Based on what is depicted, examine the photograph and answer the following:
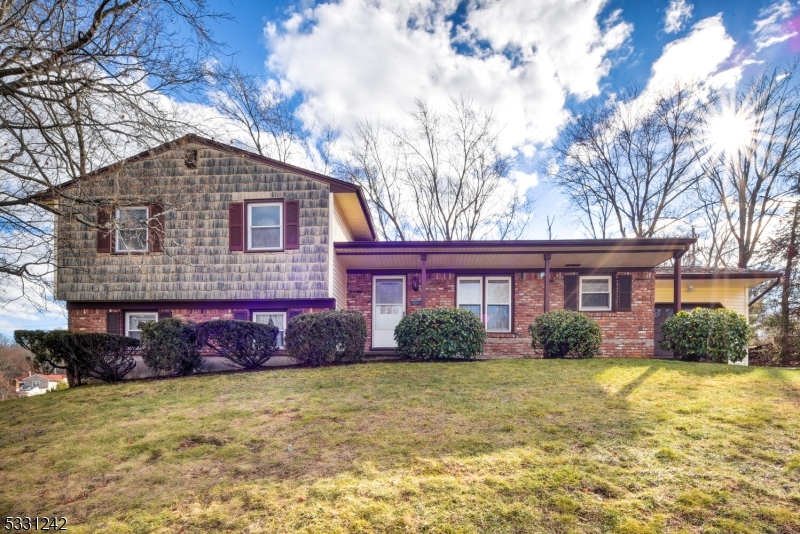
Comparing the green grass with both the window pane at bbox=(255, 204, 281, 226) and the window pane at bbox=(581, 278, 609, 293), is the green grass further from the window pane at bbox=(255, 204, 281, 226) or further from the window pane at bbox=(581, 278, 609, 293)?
the window pane at bbox=(581, 278, 609, 293)

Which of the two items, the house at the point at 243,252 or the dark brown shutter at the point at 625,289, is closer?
the house at the point at 243,252

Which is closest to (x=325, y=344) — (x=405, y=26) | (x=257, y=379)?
(x=257, y=379)

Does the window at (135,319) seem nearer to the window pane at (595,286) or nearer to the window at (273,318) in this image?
the window at (273,318)

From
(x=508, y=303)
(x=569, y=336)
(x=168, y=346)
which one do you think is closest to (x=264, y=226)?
(x=168, y=346)

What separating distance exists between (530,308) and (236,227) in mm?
8561

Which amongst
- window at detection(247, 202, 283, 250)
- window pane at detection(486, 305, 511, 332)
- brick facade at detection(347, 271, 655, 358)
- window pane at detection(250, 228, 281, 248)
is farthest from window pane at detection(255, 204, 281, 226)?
window pane at detection(486, 305, 511, 332)

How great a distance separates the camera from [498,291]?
40.8ft

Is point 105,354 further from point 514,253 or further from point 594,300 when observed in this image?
point 594,300

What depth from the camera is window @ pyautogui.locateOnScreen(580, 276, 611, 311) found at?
12.3m

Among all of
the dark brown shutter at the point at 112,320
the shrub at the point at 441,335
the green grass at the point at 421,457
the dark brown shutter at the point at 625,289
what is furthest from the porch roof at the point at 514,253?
the dark brown shutter at the point at 112,320

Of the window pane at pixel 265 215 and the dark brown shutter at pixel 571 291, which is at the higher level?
the window pane at pixel 265 215

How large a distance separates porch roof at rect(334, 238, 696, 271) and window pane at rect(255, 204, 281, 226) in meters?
1.71

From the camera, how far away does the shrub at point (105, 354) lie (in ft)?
26.1

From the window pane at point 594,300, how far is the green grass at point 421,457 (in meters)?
5.83
